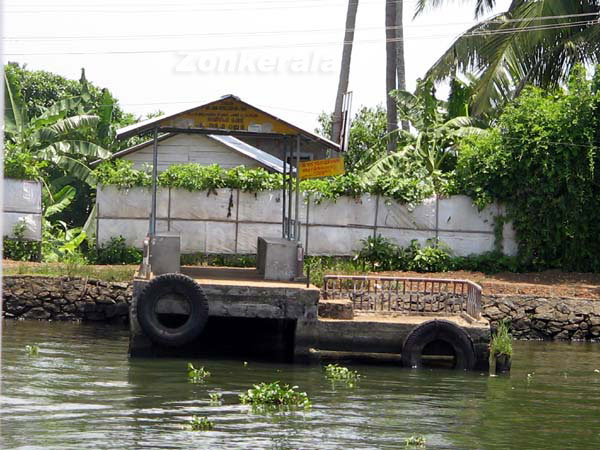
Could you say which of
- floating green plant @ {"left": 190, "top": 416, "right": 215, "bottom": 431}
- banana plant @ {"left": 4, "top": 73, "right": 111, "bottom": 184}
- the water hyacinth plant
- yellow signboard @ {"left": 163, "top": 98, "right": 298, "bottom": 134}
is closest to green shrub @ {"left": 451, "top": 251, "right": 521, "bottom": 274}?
yellow signboard @ {"left": 163, "top": 98, "right": 298, "bottom": 134}

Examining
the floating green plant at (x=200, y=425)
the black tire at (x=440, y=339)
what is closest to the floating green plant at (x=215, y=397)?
the floating green plant at (x=200, y=425)

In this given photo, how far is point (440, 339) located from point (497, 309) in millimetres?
6192

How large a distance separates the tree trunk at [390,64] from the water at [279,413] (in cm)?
1469

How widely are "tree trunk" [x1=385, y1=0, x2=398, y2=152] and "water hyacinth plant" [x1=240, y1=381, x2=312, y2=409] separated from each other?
18.5 m

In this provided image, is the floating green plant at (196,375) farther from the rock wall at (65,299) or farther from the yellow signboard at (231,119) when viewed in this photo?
the rock wall at (65,299)

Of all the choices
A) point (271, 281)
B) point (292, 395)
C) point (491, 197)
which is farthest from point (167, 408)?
point (491, 197)

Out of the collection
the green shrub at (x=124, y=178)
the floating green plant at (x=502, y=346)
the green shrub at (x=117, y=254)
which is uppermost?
the green shrub at (x=124, y=178)

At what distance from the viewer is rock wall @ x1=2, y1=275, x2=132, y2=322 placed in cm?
1997

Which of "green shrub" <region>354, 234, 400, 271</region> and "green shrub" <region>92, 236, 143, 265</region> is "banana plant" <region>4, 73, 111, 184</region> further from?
"green shrub" <region>354, 234, 400, 271</region>

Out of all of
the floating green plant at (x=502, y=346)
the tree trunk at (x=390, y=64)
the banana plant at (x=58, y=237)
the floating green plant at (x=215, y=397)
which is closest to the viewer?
the floating green plant at (x=215, y=397)

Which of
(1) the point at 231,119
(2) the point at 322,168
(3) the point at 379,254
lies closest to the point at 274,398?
(1) the point at 231,119

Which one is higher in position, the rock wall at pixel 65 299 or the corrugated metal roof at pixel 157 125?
the corrugated metal roof at pixel 157 125

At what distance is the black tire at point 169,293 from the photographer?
47.4 ft

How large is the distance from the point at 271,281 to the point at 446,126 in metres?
12.2
